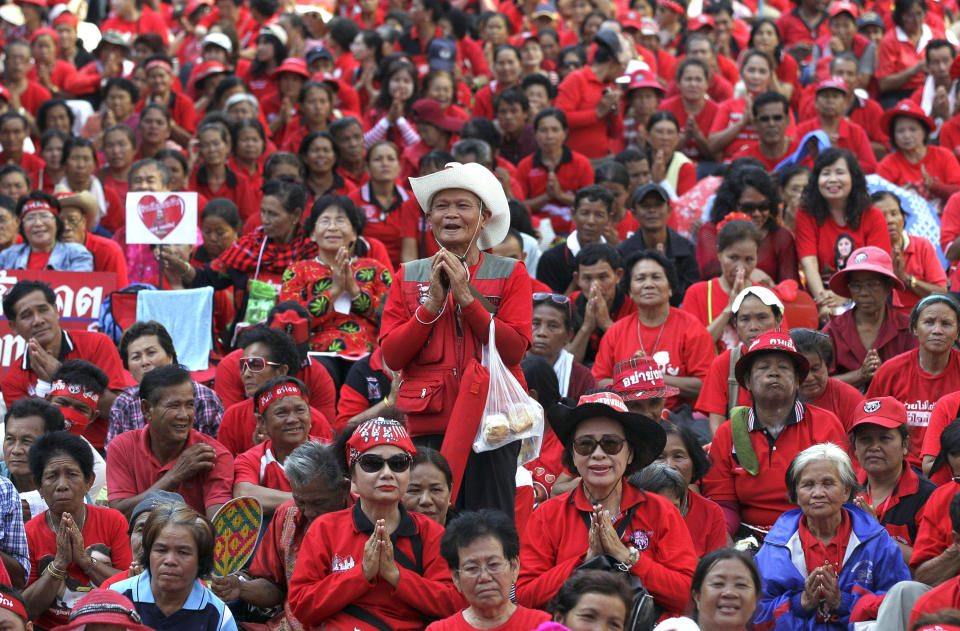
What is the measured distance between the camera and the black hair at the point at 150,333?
9.10 metres

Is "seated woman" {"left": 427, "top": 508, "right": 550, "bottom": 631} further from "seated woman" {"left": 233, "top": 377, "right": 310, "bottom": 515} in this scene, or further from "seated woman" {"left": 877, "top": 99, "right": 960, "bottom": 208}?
"seated woman" {"left": 877, "top": 99, "right": 960, "bottom": 208}

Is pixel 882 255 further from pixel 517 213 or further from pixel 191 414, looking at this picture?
pixel 191 414

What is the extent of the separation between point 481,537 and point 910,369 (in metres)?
3.68

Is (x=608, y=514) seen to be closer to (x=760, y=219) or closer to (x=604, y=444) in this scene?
(x=604, y=444)

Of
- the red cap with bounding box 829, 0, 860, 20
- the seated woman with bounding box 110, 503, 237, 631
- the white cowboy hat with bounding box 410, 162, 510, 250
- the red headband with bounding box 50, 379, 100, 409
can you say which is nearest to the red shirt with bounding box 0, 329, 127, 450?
the red headband with bounding box 50, 379, 100, 409

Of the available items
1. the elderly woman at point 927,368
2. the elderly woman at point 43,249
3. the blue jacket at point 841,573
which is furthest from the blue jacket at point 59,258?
the blue jacket at point 841,573

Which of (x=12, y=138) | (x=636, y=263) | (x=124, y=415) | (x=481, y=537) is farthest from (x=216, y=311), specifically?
(x=481, y=537)

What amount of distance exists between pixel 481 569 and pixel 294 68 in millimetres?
10228

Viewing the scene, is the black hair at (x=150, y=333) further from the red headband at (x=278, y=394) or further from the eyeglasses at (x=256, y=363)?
the red headband at (x=278, y=394)

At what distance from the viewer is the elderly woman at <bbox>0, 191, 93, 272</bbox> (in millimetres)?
10758

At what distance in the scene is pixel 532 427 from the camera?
→ 20.5 feet

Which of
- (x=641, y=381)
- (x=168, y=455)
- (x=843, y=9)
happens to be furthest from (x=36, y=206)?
(x=843, y=9)

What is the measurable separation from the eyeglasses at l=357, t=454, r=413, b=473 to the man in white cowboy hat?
8.9 inches

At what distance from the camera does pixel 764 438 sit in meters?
7.71
